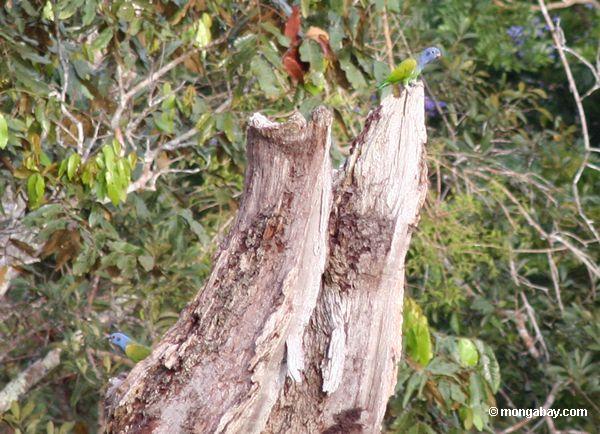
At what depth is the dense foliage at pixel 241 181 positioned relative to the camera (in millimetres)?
3453

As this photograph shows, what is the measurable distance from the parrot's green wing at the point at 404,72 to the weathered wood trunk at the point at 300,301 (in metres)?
0.88

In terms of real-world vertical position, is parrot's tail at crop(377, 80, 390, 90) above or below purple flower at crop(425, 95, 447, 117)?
below

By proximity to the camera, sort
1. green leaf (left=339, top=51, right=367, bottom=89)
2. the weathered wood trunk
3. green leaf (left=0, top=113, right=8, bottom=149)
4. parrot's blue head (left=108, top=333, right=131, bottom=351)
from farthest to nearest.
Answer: parrot's blue head (left=108, top=333, right=131, bottom=351)
green leaf (left=339, top=51, right=367, bottom=89)
green leaf (left=0, top=113, right=8, bottom=149)
the weathered wood trunk

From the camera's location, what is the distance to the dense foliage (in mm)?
3453

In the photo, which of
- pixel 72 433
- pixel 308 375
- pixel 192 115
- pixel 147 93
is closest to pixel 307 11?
pixel 192 115

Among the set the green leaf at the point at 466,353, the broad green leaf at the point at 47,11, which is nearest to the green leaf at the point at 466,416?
the green leaf at the point at 466,353

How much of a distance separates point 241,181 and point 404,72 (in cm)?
149

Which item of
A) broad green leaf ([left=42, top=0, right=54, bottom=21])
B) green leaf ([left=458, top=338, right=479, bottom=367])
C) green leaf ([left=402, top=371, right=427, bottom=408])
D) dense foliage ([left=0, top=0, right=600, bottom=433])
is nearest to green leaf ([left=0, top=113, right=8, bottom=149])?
dense foliage ([left=0, top=0, right=600, bottom=433])

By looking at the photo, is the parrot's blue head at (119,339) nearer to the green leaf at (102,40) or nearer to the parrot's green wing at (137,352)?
the parrot's green wing at (137,352)

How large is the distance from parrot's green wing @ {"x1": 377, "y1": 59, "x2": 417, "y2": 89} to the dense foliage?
71 mm

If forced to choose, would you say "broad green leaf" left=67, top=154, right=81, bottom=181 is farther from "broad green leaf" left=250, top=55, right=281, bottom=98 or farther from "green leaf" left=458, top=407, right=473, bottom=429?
"green leaf" left=458, top=407, right=473, bottom=429

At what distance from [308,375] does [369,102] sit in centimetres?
283

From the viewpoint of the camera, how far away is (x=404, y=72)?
343cm

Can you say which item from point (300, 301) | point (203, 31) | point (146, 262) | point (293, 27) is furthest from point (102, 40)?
point (300, 301)
